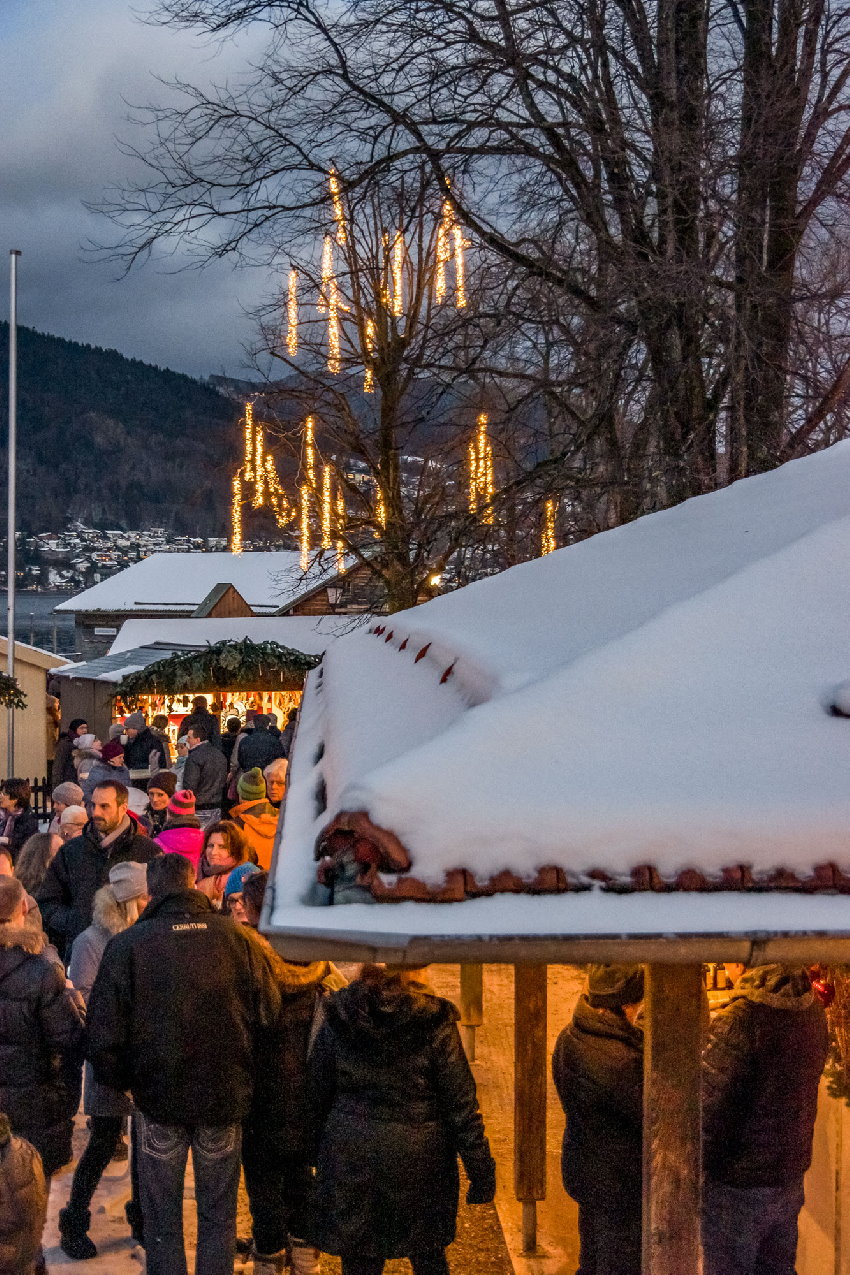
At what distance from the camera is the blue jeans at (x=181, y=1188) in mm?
4527

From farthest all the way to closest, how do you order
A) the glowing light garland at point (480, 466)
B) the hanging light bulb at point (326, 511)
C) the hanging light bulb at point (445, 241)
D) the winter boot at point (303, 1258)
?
the hanging light bulb at point (326, 511) < the glowing light garland at point (480, 466) < the hanging light bulb at point (445, 241) < the winter boot at point (303, 1258)

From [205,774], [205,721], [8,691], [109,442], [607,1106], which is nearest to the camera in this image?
[607,1106]

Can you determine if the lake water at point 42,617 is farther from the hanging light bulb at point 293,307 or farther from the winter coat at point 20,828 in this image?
the winter coat at point 20,828

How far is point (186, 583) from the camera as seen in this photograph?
4872 cm

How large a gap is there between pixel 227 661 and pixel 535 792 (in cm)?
1676

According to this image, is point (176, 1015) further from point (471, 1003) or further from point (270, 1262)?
point (471, 1003)

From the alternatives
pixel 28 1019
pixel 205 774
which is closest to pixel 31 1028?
pixel 28 1019

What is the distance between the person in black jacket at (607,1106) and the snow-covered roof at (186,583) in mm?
41558

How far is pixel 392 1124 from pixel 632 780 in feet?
7.42

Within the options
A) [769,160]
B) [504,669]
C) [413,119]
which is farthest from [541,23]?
[504,669]

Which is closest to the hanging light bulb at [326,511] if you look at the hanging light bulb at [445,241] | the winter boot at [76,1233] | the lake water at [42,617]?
the hanging light bulb at [445,241]

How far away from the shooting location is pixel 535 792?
244 cm

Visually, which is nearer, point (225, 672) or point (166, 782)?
point (166, 782)

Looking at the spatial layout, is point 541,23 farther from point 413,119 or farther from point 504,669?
point 504,669
